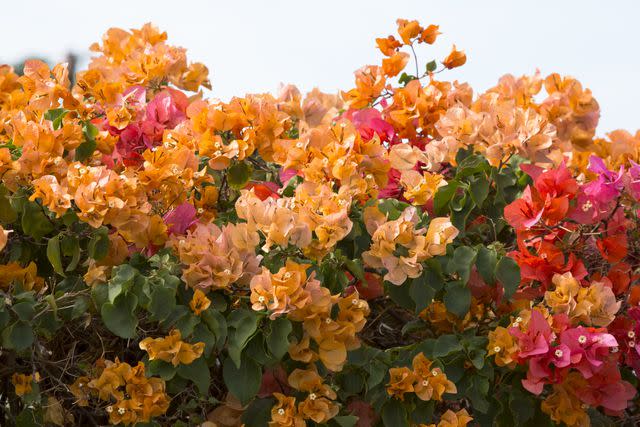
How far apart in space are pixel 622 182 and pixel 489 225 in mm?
314

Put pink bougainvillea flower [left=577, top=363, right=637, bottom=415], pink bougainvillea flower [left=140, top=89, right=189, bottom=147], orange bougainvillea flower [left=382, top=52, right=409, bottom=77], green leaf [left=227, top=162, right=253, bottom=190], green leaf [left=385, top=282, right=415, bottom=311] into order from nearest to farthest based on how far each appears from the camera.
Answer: green leaf [left=385, top=282, right=415, bottom=311]
pink bougainvillea flower [left=577, top=363, right=637, bottom=415]
green leaf [left=227, top=162, right=253, bottom=190]
pink bougainvillea flower [left=140, top=89, right=189, bottom=147]
orange bougainvillea flower [left=382, top=52, right=409, bottom=77]

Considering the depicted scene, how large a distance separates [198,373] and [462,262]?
0.57 meters

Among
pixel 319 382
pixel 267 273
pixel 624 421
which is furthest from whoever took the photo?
pixel 624 421

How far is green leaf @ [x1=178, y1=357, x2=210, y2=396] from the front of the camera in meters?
1.70

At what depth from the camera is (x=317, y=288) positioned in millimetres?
1676

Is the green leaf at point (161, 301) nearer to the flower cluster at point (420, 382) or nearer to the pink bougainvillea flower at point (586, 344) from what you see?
the flower cluster at point (420, 382)

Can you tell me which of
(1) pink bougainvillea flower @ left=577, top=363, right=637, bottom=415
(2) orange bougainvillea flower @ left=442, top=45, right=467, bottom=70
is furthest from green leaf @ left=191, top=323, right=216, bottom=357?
(2) orange bougainvillea flower @ left=442, top=45, right=467, bottom=70

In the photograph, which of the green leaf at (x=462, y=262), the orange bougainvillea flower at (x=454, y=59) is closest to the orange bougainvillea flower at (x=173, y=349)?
the green leaf at (x=462, y=262)

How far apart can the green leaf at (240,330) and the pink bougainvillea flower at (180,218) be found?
35 cm

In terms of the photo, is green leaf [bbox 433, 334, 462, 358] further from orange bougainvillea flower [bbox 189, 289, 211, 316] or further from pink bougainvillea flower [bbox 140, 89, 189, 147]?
pink bougainvillea flower [bbox 140, 89, 189, 147]

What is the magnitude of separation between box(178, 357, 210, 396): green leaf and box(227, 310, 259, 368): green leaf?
2.2 inches

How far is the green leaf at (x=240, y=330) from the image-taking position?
1.65 meters

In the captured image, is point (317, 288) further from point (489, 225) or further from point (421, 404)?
point (489, 225)

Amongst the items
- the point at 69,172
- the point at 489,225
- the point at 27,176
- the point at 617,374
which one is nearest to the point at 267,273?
the point at 69,172
